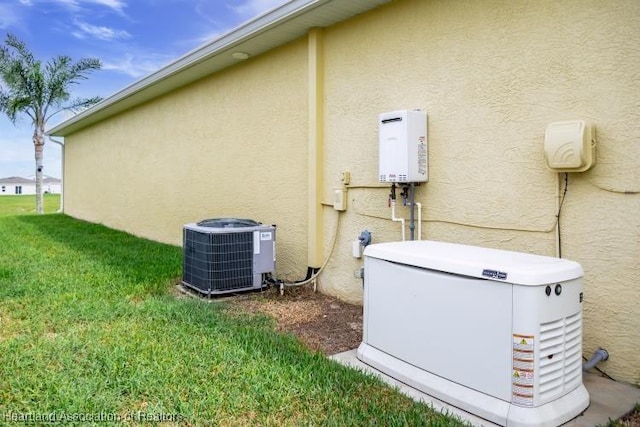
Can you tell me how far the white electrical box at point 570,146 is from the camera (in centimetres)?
257

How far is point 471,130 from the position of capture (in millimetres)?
3314

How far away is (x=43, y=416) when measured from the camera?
2.12 metres

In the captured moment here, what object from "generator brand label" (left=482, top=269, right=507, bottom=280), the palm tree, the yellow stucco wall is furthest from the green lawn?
the palm tree

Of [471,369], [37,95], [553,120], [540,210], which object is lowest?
[471,369]

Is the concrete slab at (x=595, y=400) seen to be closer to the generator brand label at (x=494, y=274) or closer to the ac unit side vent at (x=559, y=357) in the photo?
the ac unit side vent at (x=559, y=357)

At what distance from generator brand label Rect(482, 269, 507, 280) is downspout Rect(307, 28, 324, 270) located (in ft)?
8.47

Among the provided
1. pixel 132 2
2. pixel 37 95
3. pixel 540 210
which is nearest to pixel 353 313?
pixel 540 210

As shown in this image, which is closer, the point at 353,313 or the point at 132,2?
the point at 353,313

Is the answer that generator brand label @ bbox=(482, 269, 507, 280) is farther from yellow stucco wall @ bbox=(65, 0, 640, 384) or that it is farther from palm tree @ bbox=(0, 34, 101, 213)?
palm tree @ bbox=(0, 34, 101, 213)

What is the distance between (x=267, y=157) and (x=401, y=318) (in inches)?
130

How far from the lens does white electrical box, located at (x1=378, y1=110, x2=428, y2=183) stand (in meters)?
3.49

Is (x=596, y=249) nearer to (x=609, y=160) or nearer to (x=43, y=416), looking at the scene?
(x=609, y=160)

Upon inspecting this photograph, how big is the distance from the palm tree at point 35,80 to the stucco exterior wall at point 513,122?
43.4 ft

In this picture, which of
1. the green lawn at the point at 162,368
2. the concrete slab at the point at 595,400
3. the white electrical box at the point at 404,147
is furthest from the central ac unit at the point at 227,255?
the concrete slab at the point at 595,400
